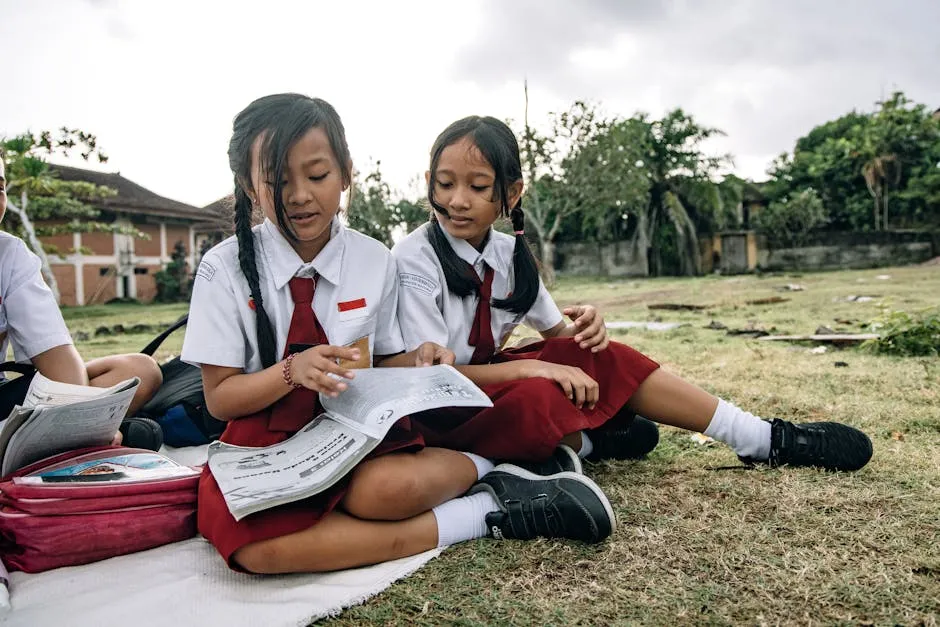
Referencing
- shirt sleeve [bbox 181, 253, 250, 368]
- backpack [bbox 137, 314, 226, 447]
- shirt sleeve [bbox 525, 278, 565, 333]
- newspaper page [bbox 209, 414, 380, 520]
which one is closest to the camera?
newspaper page [bbox 209, 414, 380, 520]

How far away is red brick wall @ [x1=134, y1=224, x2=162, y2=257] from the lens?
2181 centimetres

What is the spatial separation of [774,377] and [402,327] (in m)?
2.34

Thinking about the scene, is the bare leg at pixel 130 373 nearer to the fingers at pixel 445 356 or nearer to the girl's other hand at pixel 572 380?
the fingers at pixel 445 356

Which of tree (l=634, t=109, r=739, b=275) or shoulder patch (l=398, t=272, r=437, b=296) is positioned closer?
shoulder patch (l=398, t=272, r=437, b=296)

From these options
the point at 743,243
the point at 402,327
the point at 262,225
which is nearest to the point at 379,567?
the point at 402,327

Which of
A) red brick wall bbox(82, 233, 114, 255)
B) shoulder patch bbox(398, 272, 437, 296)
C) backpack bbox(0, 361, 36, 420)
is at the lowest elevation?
backpack bbox(0, 361, 36, 420)

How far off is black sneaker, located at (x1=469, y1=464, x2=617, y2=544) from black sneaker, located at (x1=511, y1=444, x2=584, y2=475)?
108mm

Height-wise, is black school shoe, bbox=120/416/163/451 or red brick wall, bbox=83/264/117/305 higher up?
red brick wall, bbox=83/264/117/305

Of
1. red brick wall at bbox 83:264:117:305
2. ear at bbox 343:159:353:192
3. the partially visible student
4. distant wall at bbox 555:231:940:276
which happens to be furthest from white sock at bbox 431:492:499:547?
red brick wall at bbox 83:264:117:305

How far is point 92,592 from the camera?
146cm

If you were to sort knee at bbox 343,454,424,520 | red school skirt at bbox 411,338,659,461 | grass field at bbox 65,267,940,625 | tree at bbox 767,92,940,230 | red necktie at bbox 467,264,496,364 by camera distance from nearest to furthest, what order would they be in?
1. grass field at bbox 65,267,940,625
2. knee at bbox 343,454,424,520
3. red school skirt at bbox 411,338,659,461
4. red necktie at bbox 467,264,496,364
5. tree at bbox 767,92,940,230

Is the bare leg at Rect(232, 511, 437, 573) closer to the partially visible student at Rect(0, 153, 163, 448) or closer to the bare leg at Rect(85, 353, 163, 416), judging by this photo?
the partially visible student at Rect(0, 153, 163, 448)

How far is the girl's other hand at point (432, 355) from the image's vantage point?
1.85 m

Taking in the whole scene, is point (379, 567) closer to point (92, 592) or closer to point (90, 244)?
point (92, 592)
